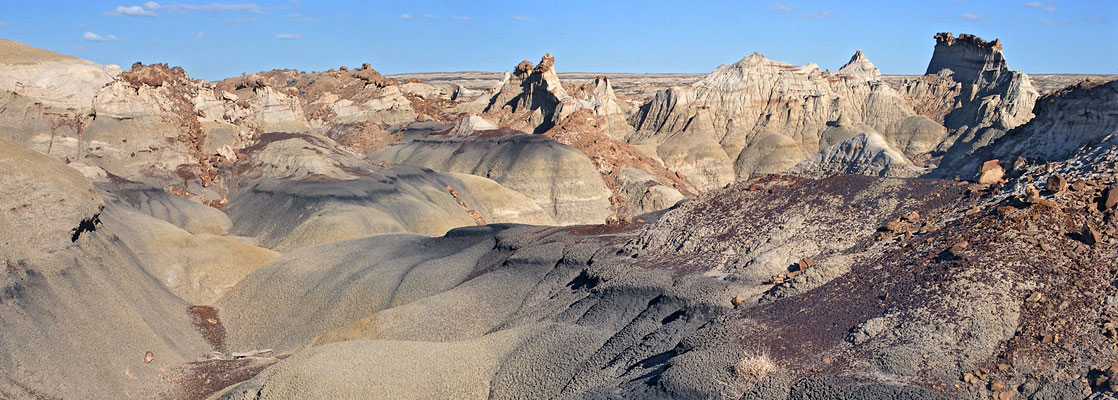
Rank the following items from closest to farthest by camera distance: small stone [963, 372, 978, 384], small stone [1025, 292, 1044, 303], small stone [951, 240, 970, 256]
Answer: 1. small stone [963, 372, 978, 384]
2. small stone [1025, 292, 1044, 303]
3. small stone [951, 240, 970, 256]

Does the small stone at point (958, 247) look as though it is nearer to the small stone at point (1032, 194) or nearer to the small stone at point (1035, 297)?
the small stone at point (1032, 194)

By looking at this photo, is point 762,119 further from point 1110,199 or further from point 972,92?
point 1110,199

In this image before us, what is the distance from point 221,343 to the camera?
76.8ft

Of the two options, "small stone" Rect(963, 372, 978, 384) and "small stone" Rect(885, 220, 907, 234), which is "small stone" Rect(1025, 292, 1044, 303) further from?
"small stone" Rect(885, 220, 907, 234)

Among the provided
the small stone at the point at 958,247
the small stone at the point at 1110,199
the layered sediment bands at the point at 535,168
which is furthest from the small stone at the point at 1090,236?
the layered sediment bands at the point at 535,168

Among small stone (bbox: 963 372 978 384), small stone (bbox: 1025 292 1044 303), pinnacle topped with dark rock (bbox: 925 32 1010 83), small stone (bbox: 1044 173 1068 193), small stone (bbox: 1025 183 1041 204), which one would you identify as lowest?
small stone (bbox: 963 372 978 384)

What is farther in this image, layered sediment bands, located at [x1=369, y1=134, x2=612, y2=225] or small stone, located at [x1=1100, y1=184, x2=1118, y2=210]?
layered sediment bands, located at [x1=369, y1=134, x2=612, y2=225]

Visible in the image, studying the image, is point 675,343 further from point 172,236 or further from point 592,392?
point 172,236

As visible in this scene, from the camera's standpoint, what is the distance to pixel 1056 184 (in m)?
14.9

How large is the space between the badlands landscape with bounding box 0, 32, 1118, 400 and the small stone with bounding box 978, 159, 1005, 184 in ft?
0.19

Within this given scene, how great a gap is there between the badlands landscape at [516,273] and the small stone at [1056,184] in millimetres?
71

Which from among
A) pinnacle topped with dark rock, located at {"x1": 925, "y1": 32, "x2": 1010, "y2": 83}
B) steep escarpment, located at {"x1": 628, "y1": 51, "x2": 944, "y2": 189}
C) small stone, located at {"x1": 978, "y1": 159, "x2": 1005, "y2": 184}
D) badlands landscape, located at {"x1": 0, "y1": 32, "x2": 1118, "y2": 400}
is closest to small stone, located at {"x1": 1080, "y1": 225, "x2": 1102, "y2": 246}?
badlands landscape, located at {"x1": 0, "y1": 32, "x2": 1118, "y2": 400}

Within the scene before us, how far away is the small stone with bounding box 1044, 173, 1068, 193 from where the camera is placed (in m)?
14.8

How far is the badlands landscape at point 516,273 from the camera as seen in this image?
1216 cm
